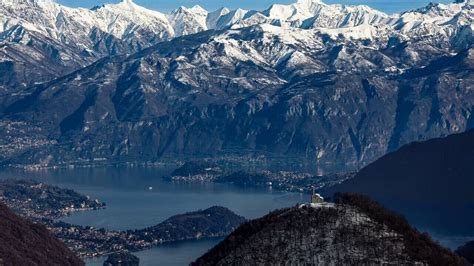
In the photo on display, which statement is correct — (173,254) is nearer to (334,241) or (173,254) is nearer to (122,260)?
(122,260)

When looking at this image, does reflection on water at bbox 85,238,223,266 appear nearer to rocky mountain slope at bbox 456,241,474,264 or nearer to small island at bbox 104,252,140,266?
small island at bbox 104,252,140,266

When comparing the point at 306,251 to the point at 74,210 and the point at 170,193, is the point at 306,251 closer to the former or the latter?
the point at 74,210

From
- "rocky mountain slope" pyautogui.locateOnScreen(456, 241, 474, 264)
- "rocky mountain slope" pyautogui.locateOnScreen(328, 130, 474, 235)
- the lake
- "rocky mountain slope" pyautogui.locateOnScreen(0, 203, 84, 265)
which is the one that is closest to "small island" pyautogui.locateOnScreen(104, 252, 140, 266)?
the lake

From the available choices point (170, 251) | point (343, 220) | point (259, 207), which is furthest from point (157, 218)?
point (343, 220)

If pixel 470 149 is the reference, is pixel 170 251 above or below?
below

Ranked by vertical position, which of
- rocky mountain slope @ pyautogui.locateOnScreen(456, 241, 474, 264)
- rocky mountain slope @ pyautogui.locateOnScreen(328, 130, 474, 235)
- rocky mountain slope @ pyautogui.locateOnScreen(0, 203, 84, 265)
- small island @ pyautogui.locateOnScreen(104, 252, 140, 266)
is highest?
rocky mountain slope @ pyautogui.locateOnScreen(328, 130, 474, 235)

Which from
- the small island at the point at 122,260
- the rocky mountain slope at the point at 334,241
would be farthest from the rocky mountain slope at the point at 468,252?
the small island at the point at 122,260
